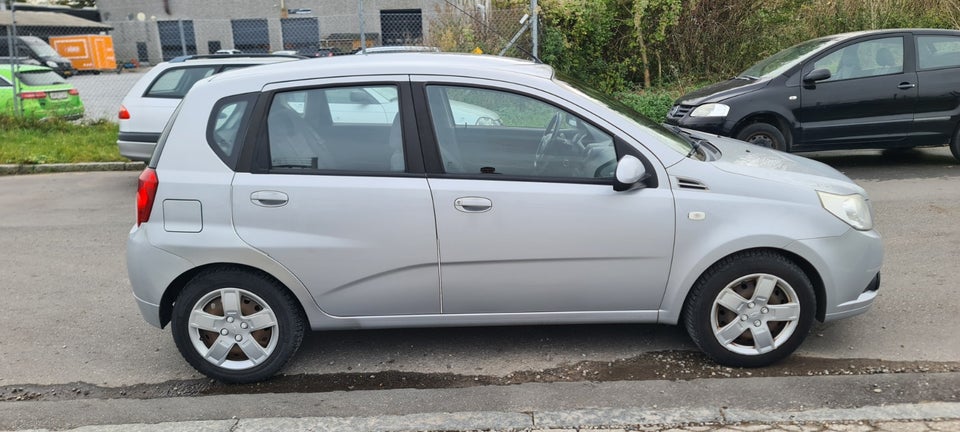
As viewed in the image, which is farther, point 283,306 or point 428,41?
point 428,41

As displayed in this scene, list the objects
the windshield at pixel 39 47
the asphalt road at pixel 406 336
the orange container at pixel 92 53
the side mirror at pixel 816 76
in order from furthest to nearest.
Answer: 1. the orange container at pixel 92 53
2. the windshield at pixel 39 47
3. the side mirror at pixel 816 76
4. the asphalt road at pixel 406 336

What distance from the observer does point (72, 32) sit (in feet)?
126

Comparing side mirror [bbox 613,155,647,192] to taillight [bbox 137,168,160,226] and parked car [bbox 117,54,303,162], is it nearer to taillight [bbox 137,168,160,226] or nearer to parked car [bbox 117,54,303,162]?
taillight [bbox 137,168,160,226]

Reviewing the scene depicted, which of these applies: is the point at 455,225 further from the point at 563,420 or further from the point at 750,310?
the point at 750,310

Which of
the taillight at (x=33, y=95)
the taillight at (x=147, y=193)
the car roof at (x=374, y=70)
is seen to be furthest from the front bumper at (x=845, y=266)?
the taillight at (x=33, y=95)

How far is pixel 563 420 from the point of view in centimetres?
342

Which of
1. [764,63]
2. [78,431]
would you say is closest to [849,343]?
[78,431]

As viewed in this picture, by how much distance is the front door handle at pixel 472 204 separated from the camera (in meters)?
3.73

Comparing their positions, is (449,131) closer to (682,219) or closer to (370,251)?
(370,251)

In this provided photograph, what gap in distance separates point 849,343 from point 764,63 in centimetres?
612

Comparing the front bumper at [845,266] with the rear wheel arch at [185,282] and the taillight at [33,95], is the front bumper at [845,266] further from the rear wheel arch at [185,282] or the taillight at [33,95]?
the taillight at [33,95]

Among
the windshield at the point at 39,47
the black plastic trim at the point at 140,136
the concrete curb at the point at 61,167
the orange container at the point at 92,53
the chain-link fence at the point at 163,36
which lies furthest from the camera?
the orange container at the point at 92,53

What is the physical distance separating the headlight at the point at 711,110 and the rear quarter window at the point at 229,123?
605cm

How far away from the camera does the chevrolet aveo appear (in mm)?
3740
